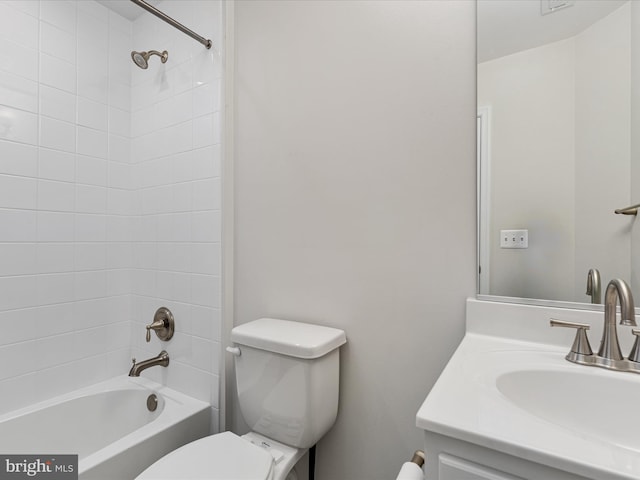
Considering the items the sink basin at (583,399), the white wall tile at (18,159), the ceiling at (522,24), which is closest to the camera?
the sink basin at (583,399)

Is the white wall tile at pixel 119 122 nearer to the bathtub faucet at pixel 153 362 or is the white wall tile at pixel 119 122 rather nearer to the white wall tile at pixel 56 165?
the white wall tile at pixel 56 165

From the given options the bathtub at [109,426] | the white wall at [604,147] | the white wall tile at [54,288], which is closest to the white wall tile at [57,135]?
the white wall tile at [54,288]

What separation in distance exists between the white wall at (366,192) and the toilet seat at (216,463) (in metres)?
0.33

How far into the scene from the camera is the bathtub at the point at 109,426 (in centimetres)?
114

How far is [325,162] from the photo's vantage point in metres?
1.25

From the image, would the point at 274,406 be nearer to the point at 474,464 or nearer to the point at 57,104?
the point at 474,464

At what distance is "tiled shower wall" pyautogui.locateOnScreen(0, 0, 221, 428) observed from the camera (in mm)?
1422

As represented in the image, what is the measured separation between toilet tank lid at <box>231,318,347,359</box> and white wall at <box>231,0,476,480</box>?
0.07 metres

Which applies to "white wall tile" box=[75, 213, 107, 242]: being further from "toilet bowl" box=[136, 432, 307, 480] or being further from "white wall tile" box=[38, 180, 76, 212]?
"toilet bowl" box=[136, 432, 307, 480]

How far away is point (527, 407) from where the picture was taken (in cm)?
71

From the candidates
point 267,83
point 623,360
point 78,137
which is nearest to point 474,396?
point 623,360

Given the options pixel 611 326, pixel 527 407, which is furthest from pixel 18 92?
pixel 611 326

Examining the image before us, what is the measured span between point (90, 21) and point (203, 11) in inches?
25.8
